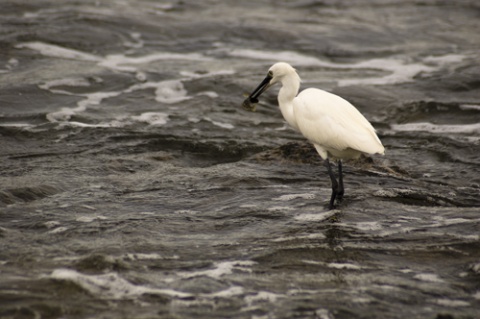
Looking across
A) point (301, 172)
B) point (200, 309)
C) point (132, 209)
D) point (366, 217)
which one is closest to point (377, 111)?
point (301, 172)

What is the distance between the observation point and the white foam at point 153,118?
10.2 m

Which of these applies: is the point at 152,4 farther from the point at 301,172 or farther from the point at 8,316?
the point at 8,316

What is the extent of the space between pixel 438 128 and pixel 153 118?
13.1ft

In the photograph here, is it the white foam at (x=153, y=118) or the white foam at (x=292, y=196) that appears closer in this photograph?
the white foam at (x=292, y=196)

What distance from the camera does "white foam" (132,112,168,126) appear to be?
10.2 m

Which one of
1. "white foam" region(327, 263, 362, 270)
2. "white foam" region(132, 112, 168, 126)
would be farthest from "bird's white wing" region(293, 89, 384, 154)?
"white foam" region(132, 112, 168, 126)

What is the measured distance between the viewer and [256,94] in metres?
8.23

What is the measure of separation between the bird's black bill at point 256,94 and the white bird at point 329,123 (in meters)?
0.15

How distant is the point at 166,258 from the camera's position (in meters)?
5.70

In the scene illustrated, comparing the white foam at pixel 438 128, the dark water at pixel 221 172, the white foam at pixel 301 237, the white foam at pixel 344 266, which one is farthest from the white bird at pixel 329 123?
the white foam at pixel 438 128

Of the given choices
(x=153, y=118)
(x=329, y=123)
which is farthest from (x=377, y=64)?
(x=329, y=123)

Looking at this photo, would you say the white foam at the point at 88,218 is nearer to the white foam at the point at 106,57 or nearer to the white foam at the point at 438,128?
the white foam at the point at 438,128

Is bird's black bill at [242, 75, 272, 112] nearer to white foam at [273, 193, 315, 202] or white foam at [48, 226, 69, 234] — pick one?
white foam at [273, 193, 315, 202]

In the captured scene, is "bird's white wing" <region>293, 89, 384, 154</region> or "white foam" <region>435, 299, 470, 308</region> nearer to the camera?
"white foam" <region>435, 299, 470, 308</region>
